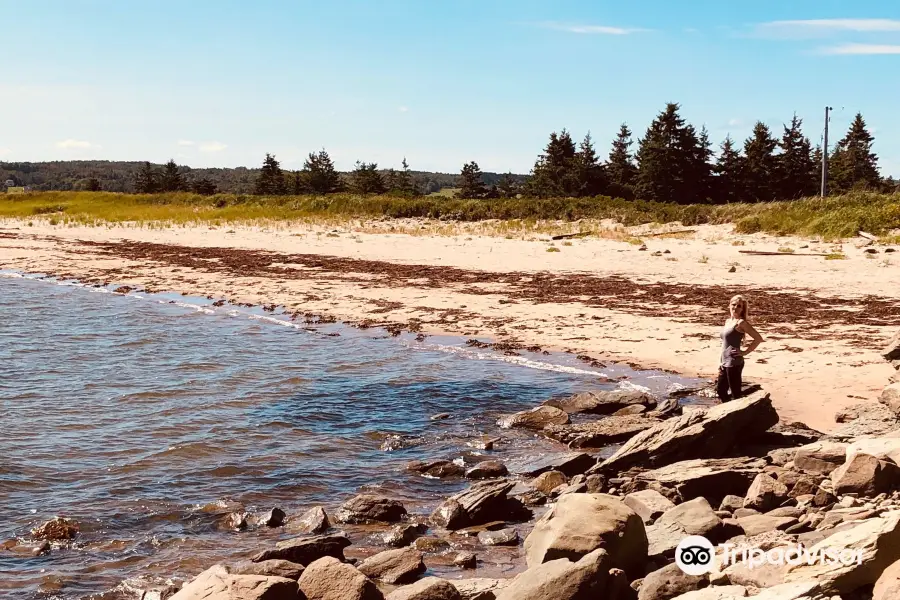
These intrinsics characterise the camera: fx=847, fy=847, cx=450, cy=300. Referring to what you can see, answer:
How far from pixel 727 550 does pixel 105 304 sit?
20.9 meters

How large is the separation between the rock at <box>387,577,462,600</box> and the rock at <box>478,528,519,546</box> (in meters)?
1.76

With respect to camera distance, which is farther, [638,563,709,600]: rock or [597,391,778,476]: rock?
[597,391,778,476]: rock

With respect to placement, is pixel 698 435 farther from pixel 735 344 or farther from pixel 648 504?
pixel 735 344

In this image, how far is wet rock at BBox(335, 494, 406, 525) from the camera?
8.59 metres

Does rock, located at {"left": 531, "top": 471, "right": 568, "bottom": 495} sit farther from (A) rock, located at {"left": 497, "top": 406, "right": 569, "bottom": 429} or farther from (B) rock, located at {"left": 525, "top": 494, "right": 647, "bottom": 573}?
(B) rock, located at {"left": 525, "top": 494, "right": 647, "bottom": 573}

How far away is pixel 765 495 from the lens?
7.67 metres

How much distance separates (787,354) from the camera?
577 inches

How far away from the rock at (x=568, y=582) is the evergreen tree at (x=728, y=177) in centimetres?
5541

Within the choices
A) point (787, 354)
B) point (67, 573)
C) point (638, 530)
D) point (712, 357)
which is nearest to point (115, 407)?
point (67, 573)

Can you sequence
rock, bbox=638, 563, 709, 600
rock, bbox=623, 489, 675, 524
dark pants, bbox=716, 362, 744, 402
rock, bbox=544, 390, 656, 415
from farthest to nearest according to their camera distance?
rock, bbox=544, 390, 656, 415
dark pants, bbox=716, 362, 744, 402
rock, bbox=623, 489, 675, 524
rock, bbox=638, 563, 709, 600

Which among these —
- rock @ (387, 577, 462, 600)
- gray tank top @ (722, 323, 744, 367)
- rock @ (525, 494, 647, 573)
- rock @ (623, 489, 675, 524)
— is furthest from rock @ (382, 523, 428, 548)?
gray tank top @ (722, 323, 744, 367)

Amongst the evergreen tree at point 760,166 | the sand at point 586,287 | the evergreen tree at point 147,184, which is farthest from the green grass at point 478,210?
the evergreen tree at point 760,166

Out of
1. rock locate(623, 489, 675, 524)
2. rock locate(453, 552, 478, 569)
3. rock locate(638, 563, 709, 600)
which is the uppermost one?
rock locate(638, 563, 709, 600)

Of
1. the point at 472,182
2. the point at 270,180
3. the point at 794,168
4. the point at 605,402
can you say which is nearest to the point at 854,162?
the point at 794,168
